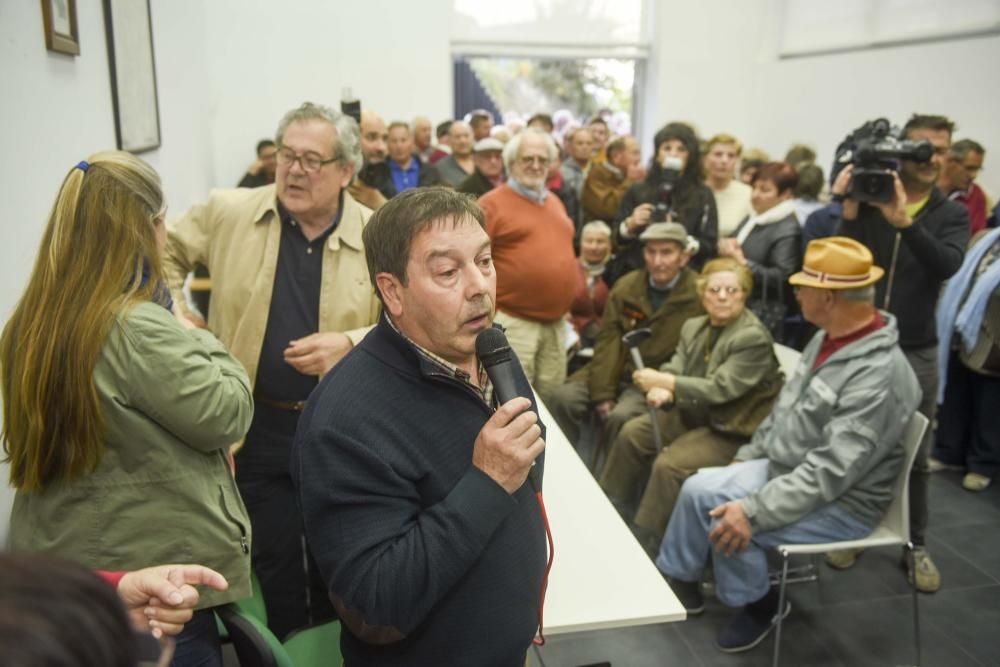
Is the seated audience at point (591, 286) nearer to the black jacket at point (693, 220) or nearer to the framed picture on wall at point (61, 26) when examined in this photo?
the black jacket at point (693, 220)

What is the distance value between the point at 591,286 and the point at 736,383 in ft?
5.23

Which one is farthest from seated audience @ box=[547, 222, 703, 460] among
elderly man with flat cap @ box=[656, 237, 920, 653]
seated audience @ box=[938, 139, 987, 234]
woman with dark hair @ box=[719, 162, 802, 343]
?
seated audience @ box=[938, 139, 987, 234]

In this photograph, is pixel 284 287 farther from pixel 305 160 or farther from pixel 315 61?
pixel 315 61

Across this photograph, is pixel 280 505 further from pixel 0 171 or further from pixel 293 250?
pixel 0 171

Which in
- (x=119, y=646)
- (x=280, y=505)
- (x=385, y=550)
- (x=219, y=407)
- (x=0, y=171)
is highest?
(x=0, y=171)

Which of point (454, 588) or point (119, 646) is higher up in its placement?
point (119, 646)

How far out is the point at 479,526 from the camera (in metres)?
1.05

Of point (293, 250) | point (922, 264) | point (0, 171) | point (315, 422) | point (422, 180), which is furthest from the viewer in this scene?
point (422, 180)

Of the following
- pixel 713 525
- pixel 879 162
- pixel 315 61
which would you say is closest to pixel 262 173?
pixel 315 61

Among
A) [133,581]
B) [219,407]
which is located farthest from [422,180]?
[133,581]

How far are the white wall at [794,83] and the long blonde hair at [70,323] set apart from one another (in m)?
5.27

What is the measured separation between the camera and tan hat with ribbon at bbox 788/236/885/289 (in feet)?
7.30

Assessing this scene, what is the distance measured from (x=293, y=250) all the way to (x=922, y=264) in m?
2.32

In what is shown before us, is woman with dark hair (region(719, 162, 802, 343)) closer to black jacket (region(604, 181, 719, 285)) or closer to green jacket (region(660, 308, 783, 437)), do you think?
black jacket (region(604, 181, 719, 285))
